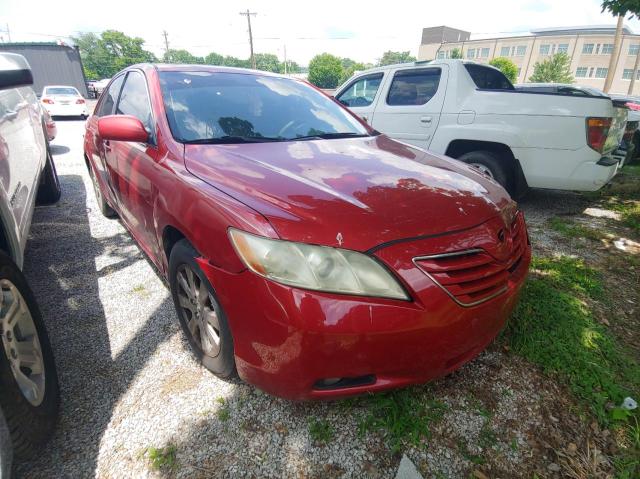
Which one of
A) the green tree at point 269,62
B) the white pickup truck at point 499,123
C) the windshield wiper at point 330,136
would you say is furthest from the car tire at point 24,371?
the green tree at point 269,62

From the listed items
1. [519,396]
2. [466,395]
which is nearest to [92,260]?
[466,395]

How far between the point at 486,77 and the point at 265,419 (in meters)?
5.08

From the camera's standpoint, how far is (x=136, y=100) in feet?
8.91

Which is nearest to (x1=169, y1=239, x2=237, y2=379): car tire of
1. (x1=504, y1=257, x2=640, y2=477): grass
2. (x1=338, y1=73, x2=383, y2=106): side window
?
(x1=504, y1=257, x2=640, y2=477): grass

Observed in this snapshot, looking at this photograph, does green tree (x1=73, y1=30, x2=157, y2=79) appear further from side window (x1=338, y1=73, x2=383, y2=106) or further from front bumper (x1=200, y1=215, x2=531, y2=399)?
front bumper (x1=200, y1=215, x2=531, y2=399)

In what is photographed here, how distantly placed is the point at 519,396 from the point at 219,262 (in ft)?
5.41

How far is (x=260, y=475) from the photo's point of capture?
4.84ft

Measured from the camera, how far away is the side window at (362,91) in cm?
548

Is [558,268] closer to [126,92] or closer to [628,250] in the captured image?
[628,250]

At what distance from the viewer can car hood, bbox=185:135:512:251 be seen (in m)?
1.41

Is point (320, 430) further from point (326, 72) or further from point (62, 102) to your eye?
point (326, 72)

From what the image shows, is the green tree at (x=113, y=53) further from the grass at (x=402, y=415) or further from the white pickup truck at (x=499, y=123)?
the grass at (x=402, y=415)

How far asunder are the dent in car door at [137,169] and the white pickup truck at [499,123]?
2.30m

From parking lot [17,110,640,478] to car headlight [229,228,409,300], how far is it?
74 cm
